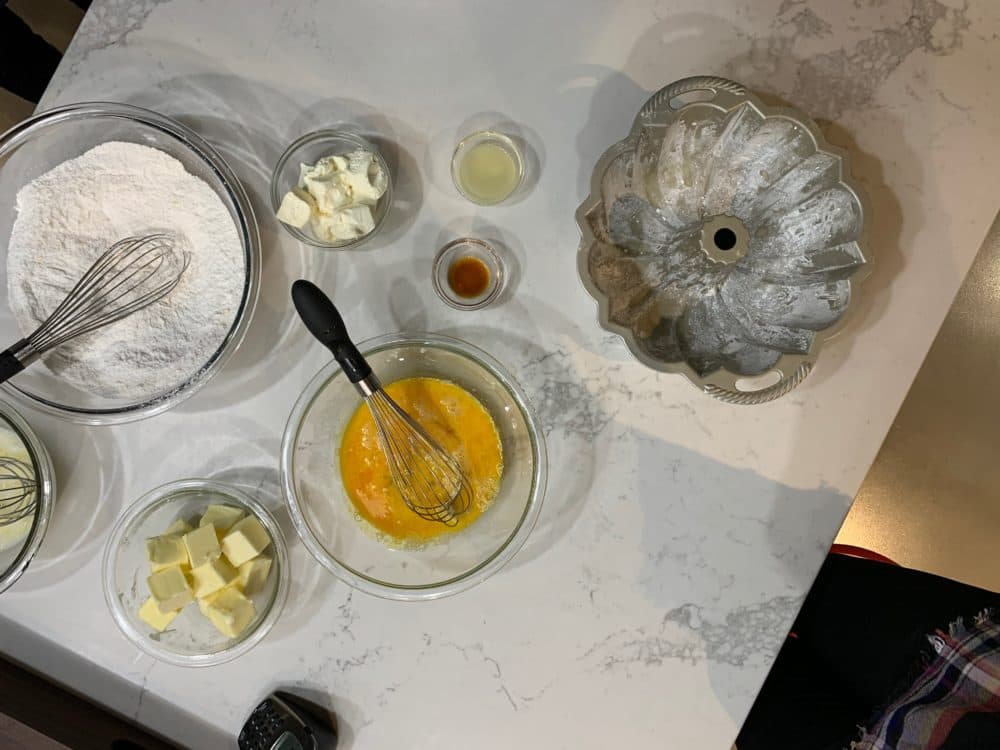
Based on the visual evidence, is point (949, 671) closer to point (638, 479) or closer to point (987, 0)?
point (638, 479)

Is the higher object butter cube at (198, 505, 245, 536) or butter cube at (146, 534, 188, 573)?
butter cube at (198, 505, 245, 536)

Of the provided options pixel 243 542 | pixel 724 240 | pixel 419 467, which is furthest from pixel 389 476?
pixel 724 240

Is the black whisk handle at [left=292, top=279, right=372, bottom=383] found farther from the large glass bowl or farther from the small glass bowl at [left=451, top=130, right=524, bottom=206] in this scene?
the small glass bowl at [left=451, top=130, right=524, bottom=206]

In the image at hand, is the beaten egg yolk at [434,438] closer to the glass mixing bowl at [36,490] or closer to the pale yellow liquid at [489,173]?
the pale yellow liquid at [489,173]

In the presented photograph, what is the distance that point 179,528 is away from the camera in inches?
36.3

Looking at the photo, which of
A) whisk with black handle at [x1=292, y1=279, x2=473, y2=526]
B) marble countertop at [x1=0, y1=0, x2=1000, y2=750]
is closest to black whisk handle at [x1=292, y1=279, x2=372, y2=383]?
whisk with black handle at [x1=292, y1=279, x2=473, y2=526]

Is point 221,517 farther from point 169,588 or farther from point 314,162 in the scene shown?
point 314,162

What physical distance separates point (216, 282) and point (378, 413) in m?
0.30

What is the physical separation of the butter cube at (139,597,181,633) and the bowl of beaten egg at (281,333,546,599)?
0.22 meters

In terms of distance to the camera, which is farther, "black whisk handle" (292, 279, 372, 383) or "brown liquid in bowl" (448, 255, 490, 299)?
"brown liquid in bowl" (448, 255, 490, 299)

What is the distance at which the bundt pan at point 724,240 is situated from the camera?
0.83m

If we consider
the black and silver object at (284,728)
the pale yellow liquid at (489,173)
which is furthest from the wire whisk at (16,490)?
the pale yellow liquid at (489,173)

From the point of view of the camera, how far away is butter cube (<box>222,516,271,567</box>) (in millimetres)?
884

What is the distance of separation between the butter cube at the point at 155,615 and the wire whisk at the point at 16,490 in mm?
215
